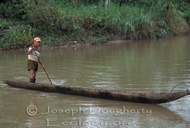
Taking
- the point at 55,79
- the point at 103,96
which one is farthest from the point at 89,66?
the point at 103,96

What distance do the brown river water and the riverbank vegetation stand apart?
1276 millimetres

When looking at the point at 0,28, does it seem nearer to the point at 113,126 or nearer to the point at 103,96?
the point at 103,96

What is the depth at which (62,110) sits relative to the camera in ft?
23.1

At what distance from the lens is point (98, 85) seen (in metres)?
8.99

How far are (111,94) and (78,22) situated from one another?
36.9ft

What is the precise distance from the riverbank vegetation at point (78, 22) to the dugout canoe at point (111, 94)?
7.57 m

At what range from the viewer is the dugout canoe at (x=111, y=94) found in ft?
22.0

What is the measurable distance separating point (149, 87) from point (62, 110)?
2.59m

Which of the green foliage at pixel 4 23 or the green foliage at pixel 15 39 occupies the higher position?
the green foliage at pixel 4 23

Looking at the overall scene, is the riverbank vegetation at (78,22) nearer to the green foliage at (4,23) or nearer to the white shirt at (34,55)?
the green foliage at (4,23)

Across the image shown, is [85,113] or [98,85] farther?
[98,85]

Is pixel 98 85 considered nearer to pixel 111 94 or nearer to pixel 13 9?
pixel 111 94

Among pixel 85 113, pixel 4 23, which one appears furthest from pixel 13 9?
pixel 85 113

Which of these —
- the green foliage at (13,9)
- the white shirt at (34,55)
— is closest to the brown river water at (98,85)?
the white shirt at (34,55)
